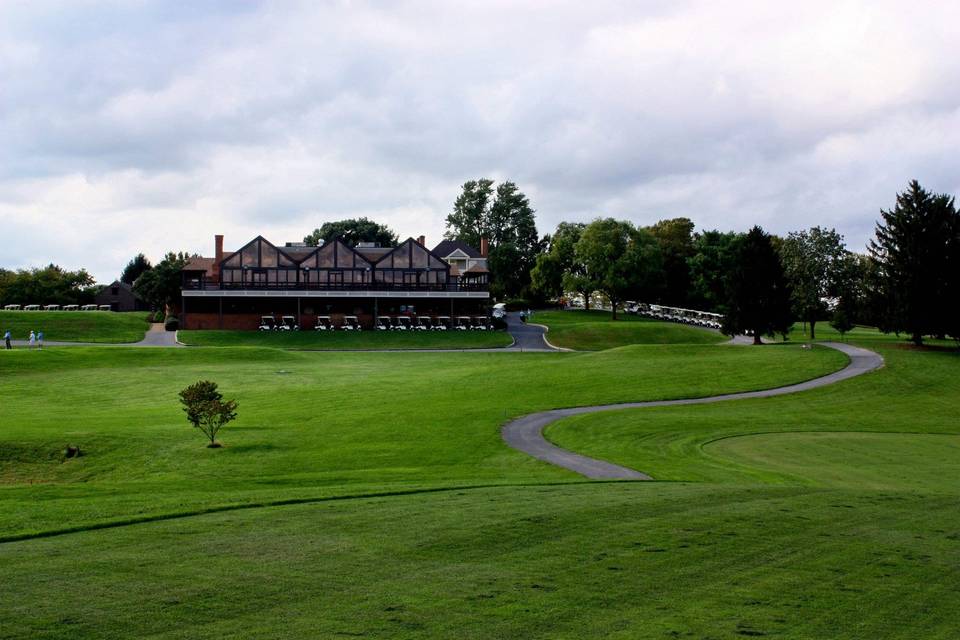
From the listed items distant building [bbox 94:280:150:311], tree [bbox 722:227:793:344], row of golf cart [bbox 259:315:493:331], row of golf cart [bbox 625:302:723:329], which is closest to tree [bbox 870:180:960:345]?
tree [bbox 722:227:793:344]

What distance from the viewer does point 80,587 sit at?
10.6m

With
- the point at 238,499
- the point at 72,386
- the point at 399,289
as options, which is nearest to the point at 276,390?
the point at 72,386

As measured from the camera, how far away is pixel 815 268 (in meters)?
72.9

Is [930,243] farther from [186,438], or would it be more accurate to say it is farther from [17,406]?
[17,406]

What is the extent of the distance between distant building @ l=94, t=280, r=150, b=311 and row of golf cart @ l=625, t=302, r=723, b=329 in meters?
74.6

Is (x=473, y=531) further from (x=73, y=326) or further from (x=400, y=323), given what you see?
(x=400, y=323)

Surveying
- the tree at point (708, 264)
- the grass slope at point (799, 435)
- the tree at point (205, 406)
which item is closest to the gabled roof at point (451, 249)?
the tree at point (708, 264)

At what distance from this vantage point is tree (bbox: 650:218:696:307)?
126 meters

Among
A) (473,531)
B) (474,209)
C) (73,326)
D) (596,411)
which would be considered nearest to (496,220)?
(474,209)

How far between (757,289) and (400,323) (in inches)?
1785

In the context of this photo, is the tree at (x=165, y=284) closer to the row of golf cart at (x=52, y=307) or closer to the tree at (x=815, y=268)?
the row of golf cart at (x=52, y=307)

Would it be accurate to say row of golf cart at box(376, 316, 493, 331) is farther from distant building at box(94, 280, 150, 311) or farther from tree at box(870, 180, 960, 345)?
distant building at box(94, 280, 150, 311)

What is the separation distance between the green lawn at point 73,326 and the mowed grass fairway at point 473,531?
48572mm

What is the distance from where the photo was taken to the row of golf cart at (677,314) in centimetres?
10062
